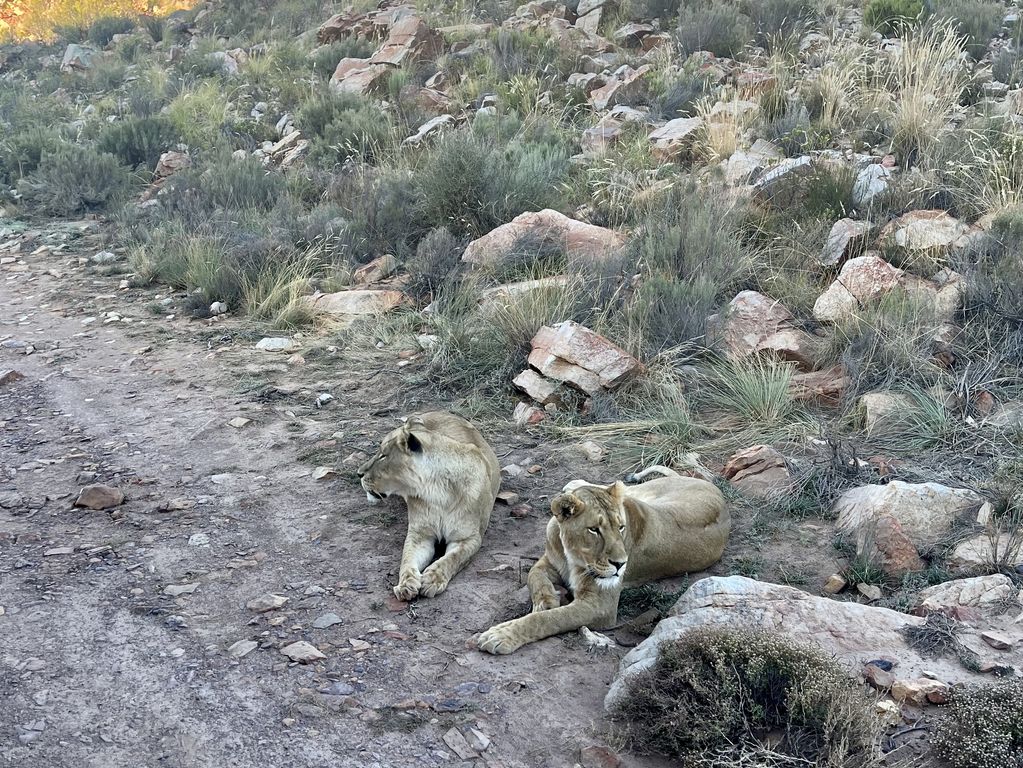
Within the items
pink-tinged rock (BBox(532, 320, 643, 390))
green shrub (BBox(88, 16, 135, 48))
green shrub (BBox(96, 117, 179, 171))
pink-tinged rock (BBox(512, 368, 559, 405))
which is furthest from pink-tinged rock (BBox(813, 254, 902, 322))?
green shrub (BBox(88, 16, 135, 48))

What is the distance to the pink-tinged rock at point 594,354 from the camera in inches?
293

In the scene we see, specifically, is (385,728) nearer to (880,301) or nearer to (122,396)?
(122,396)

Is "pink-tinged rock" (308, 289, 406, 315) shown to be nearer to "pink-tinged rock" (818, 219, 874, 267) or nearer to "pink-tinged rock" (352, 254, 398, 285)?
"pink-tinged rock" (352, 254, 398, 285)

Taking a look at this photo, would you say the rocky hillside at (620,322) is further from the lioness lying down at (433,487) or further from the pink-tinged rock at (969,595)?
the lioness lying down at (433,487)

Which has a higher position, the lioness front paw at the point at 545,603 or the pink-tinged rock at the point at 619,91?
the lioness front paw at the point at 545,603

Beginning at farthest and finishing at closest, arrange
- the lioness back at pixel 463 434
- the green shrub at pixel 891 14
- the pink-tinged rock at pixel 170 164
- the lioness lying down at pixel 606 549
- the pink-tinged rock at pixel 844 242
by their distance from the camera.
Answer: the pink-tinged rock at pixel 170 164, the green shrub at pixel 891 14, the pink-tinged rock at pixel 844 242, the lioness back at pixel 463 434, the lioness lying down at pixel 606 549

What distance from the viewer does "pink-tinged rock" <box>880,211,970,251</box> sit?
8734 millimetres

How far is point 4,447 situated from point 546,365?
3.87 meters

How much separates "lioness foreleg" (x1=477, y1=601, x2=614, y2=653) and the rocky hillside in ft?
0.37

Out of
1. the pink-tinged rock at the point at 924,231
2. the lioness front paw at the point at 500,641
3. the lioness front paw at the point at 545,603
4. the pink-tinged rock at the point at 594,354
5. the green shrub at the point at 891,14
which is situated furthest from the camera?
the green shrub at the point at 891,14

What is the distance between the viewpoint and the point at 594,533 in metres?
4.76

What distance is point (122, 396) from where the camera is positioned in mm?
7930

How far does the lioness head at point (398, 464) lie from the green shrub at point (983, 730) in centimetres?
292

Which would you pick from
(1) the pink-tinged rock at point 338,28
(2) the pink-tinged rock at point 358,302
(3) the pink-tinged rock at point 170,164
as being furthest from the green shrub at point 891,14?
(3) the pink-tinged rock at point 170,164
